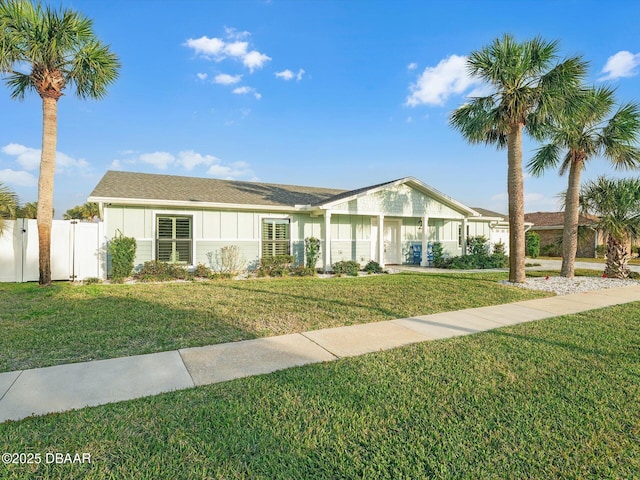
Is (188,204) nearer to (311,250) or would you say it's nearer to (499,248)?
(311,250)

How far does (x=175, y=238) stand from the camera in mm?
12375

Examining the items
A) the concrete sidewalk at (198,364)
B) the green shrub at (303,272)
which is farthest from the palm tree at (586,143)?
the green shrub at (303,272)

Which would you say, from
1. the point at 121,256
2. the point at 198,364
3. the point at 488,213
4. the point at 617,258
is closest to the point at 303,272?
the point at 121,256

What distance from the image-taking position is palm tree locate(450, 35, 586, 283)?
32.3 ft

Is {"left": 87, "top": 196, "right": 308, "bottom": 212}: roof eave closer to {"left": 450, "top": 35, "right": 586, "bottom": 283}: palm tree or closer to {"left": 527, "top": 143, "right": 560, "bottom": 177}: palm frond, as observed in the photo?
{"left": 450, "top": 35, "right": 586, "bottom": 283}: palm tree

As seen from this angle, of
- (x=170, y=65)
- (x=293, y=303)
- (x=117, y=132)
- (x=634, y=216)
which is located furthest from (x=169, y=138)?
(x=634, y=216)

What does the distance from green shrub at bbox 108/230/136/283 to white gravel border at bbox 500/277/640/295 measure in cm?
1298

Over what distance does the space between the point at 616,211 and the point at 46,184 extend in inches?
767

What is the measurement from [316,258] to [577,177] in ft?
34.9

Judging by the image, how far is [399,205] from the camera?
15.5 m

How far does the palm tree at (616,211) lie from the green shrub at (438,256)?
6.07 meters

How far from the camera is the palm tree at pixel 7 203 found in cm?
963

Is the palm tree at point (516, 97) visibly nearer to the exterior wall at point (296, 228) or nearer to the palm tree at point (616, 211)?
the palm tree at point (616, 211)

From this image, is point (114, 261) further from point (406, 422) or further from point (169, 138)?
point (406, 422)
